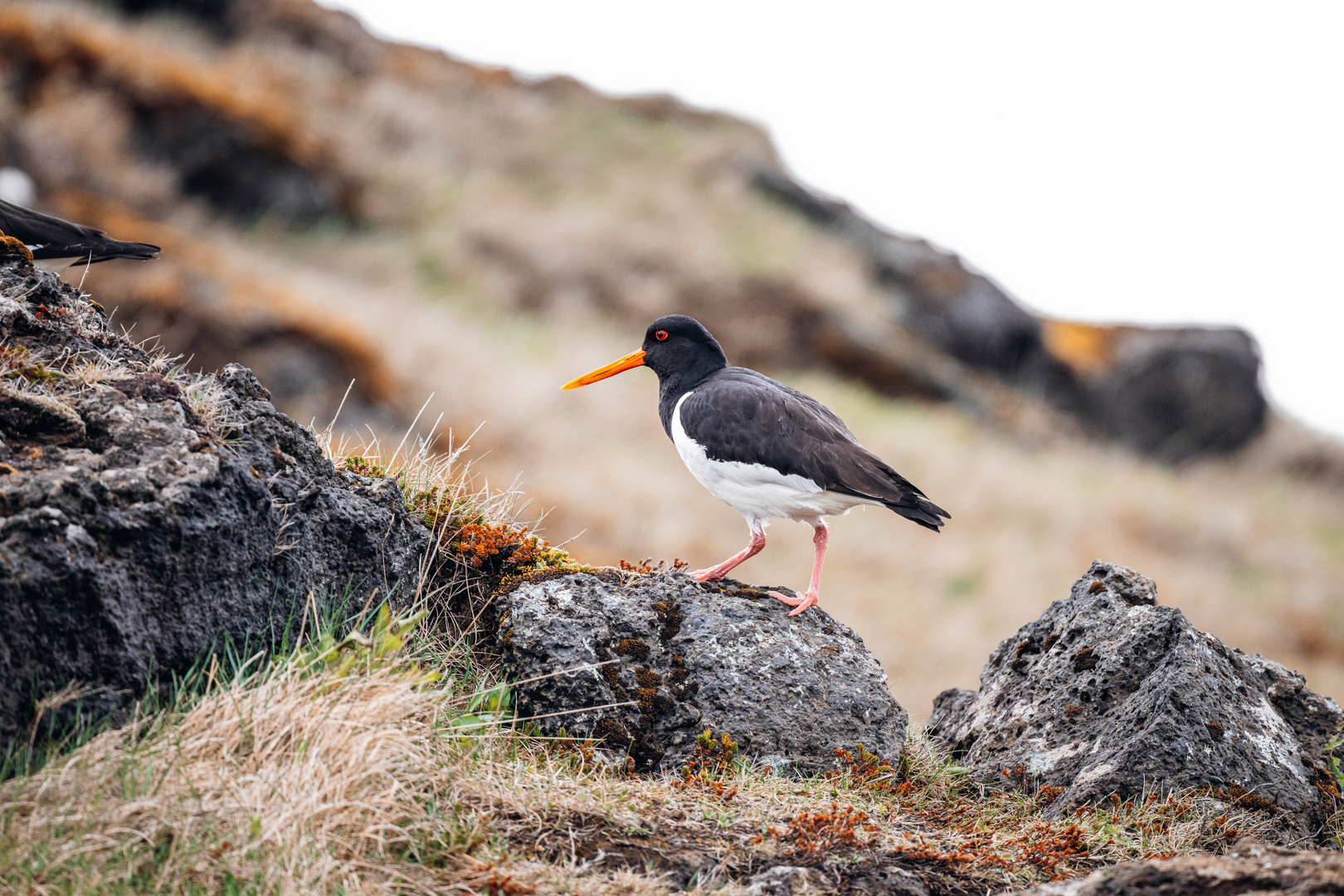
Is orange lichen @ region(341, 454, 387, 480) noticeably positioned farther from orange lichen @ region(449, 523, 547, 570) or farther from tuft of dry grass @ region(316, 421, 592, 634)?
orange lichen @ region(449, 523, 547, 570)

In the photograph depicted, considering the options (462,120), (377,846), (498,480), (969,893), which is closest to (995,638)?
(498,480)

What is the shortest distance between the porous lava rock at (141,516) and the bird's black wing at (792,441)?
1.92 m

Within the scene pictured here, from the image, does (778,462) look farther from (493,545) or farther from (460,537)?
(460,537)

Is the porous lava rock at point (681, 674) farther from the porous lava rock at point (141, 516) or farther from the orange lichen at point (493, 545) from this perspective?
the porous lava rock at point (141, 516)

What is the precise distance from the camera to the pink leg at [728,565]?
538 cm

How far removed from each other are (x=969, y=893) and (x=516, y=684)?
2181 millimetres

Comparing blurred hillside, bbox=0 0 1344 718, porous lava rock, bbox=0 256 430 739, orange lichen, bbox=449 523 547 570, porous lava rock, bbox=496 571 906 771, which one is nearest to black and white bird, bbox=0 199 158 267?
porous lava rock, bbox=0 256 430 739

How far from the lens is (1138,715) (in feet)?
15.8

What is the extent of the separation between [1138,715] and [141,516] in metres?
4.79

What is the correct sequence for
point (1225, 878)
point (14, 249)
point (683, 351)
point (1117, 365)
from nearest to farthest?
point (1225, 878) → point (14, 249) → point (683, 351) → point (1117, 365)

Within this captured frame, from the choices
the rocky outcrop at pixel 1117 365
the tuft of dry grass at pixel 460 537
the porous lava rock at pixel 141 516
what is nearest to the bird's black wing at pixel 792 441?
the tuft of dry grass at pixel 460 537

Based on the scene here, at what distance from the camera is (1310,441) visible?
27.5 metres

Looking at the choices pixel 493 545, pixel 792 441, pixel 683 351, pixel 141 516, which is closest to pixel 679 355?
pixel 683 351

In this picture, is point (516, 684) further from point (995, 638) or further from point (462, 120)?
point (462, 120)
